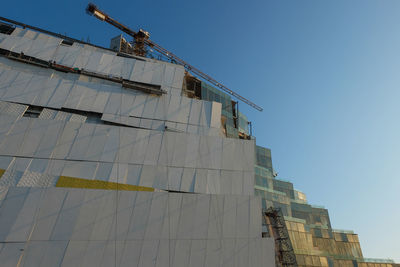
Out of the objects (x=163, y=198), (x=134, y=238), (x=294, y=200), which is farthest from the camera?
(x=294, y=200)

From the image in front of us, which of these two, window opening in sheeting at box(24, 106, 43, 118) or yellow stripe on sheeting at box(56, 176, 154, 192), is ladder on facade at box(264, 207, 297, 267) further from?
window opening in sheeting at box(24, 106, 43, 118)

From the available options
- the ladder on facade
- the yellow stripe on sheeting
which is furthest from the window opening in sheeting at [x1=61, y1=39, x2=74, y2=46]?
the ladder on facade

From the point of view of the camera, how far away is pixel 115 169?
83.8ft

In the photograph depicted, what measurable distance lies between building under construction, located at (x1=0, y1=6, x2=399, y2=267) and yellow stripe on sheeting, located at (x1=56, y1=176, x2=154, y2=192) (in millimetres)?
99

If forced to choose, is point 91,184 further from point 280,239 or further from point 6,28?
point 6,28

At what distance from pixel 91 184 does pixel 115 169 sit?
264 centimetres

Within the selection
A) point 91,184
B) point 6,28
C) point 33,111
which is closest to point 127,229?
point 91,184

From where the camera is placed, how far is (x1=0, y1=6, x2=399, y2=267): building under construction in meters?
21.0

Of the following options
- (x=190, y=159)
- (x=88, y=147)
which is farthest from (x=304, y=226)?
(x=88, y=147)

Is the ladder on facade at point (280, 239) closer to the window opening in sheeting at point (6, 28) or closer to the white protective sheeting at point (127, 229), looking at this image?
the white protective sheeting at point (127, 229)

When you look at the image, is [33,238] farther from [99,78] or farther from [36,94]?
[99,78]

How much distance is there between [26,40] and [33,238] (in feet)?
87.3

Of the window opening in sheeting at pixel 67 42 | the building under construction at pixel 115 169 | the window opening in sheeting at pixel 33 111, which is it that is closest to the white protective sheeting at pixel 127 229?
the building under construction at pixel 115 169

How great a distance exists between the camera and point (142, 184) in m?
25.2
